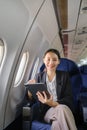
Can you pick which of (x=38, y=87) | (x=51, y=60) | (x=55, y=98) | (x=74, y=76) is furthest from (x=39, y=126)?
(x=74, y=76)

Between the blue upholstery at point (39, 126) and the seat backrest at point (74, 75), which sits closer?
the blue upholstery at point (39, 126)

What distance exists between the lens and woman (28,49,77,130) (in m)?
3.04

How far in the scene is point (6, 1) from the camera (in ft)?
8.28

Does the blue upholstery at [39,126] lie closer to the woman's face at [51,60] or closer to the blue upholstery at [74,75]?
the woman's face at [51,60]

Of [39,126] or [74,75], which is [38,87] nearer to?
[39,126]

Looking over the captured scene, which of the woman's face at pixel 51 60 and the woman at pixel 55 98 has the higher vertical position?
the woman's face at pixel 51 60

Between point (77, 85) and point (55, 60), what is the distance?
100 centimetres

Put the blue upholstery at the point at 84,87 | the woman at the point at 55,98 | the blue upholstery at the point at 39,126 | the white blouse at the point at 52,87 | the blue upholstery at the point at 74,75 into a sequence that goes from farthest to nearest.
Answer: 1. the blue upholstery at the point at 84,87
2. the blue upholstery at the point at 74,75
3. the white blouse at the point at 52,87
4. the blue upholstery at the point at 39,126
5. the woman at the point at 55,98

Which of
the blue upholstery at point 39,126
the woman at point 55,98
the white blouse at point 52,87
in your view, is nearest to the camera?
the woman at point 55,98

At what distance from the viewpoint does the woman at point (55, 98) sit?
119 inches

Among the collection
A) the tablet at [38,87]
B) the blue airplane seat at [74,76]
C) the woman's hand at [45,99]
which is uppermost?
the blue airplane seat at [74,76]

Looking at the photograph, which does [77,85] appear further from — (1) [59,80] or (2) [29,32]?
(2) [29,32]

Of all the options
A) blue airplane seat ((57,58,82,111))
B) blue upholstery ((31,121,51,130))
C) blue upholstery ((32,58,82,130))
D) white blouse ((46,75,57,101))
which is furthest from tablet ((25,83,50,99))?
blue airplane seat ((57,58,82,111))

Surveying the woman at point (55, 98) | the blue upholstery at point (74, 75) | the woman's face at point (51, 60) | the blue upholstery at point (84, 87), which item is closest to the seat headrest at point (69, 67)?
the blue upholstery at point (74, 75)
